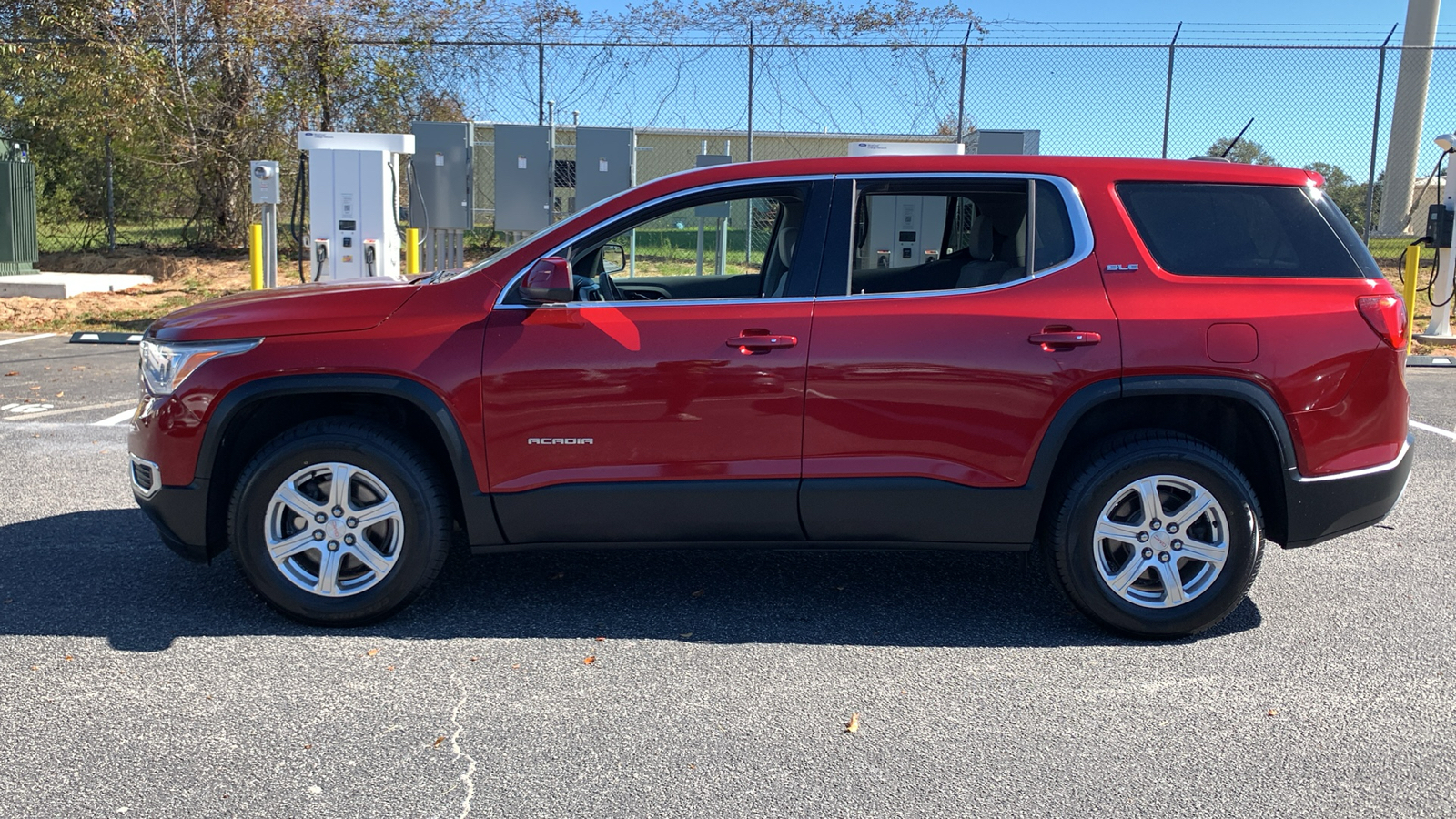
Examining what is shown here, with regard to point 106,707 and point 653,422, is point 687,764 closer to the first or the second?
point 653,422

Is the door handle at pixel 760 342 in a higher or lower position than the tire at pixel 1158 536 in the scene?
higher

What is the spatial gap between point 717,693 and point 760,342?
121 centimetres

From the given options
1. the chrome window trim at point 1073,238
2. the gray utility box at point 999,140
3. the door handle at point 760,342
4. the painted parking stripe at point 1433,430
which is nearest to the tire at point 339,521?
the door handle at point 760,342

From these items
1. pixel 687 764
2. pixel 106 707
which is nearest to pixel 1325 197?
pixel 687 764

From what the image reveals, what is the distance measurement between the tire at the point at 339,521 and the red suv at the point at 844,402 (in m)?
0.01

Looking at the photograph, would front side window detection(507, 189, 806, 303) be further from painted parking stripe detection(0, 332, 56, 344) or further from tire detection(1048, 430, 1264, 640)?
painted parking stripe detection(0, 332, 56, 344)

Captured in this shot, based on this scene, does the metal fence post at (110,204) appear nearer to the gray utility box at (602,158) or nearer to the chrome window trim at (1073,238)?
the gray utility box at (602,158)

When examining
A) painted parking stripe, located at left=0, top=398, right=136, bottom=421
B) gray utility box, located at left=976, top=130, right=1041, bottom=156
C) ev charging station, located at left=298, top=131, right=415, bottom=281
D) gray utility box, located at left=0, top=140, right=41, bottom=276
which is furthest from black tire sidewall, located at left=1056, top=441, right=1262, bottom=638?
gray utility box, located at left=0, top=140, right=41, bottom=276

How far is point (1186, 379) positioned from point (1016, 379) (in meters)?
0.60

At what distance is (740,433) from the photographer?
4.18m

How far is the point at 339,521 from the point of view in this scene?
4.25 metres

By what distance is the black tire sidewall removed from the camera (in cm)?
419

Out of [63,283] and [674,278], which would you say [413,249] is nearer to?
[63,283]

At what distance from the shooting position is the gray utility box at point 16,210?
16.4m
